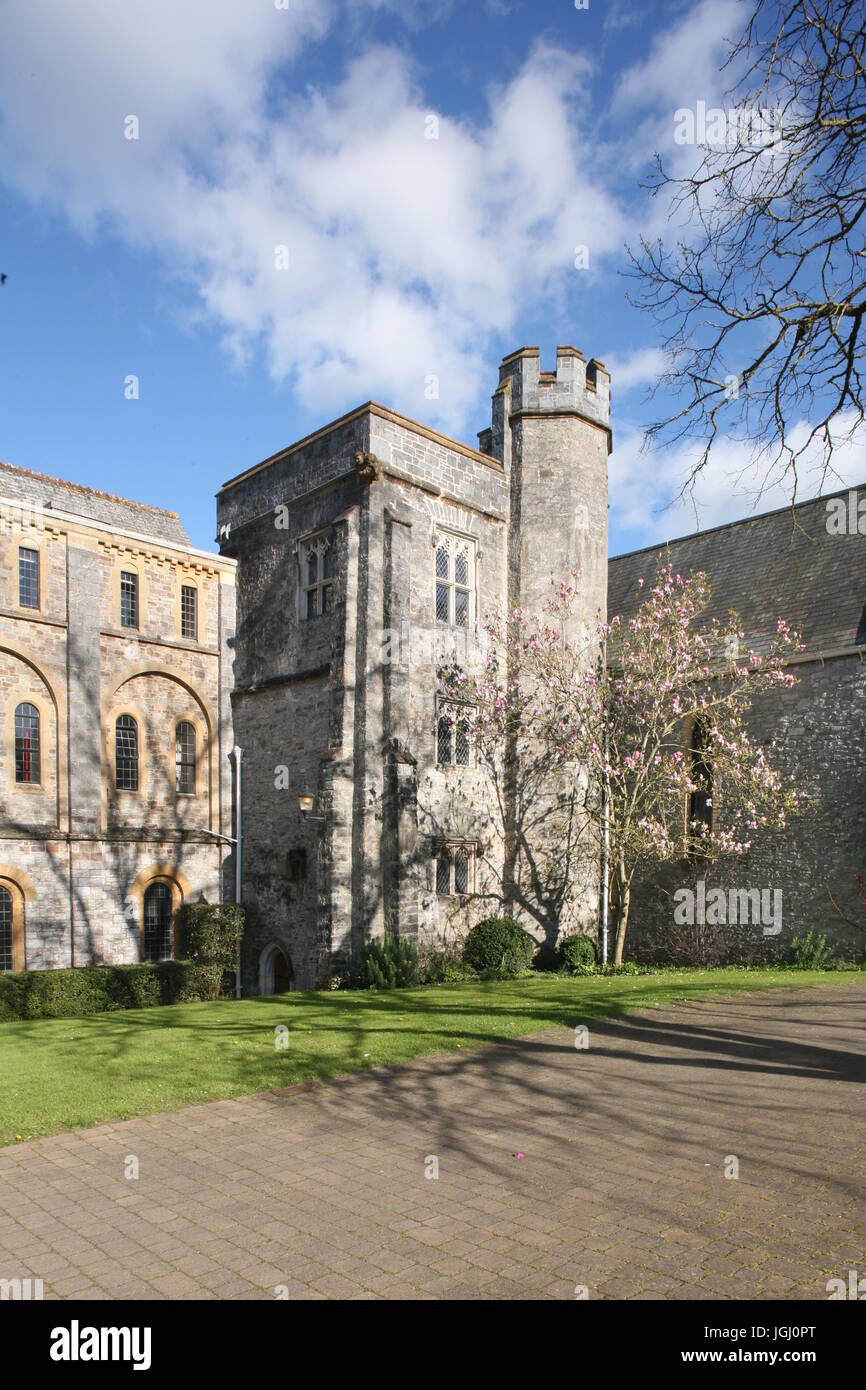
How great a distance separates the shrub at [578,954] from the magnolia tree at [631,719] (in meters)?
0.91

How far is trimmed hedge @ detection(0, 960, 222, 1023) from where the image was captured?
53.0ft

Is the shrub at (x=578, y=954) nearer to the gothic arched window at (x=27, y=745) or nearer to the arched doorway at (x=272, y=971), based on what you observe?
the arched doorway at (x=272, y=971)

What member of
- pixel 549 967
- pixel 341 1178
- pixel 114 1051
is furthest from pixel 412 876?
pixel 341 1178

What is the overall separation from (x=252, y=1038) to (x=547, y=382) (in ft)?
54.1

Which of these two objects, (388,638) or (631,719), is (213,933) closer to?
(388,638)

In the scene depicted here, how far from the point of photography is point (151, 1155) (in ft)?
22.3

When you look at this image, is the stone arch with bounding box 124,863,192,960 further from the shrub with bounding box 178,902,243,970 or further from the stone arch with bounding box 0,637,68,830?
the stone arch with bounding box 0,637,68,830

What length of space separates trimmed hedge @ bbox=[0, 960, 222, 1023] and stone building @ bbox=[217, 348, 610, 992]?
158cm

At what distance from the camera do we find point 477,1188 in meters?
5.97

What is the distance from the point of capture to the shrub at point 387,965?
16141 millimetres

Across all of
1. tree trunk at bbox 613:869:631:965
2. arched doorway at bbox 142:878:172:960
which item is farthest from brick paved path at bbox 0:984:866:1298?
arched doorway at bbox 142:878:172:960

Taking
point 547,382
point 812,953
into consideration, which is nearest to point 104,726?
point 547,382

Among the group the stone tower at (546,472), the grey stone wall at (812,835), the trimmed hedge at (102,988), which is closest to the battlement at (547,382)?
the stone tower at (546,472)

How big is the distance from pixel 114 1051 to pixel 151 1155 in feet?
12.2
